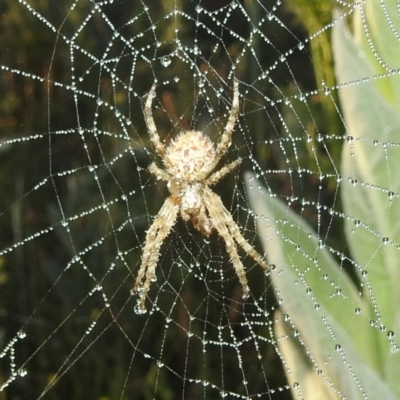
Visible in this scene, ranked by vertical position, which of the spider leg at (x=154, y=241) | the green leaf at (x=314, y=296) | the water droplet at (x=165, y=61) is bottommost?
the green leaf at (x=314, y=296)

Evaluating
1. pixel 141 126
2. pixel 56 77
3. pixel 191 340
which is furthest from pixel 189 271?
pixel 56 77

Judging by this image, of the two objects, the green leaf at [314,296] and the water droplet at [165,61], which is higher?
the water droplet at [165,61]

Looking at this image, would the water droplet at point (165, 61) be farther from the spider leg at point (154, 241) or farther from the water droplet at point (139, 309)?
the water droplet at point (139, 309)

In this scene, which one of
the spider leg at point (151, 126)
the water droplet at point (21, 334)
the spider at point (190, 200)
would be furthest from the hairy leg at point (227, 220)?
the water droplet at point (21, 334)

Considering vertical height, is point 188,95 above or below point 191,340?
above

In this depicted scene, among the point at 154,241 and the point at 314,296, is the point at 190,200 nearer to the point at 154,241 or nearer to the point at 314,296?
the point at 154,241

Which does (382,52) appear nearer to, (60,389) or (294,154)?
(294,154)

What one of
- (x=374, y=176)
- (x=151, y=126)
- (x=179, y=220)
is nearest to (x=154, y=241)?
(x=179, y=220)
